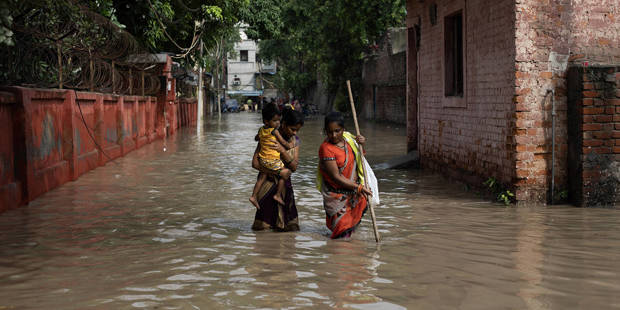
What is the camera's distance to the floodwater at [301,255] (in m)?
4.75

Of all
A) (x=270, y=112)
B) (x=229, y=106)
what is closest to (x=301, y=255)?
(x=270, y=112)

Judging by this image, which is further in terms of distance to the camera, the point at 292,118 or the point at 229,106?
the point at 229,106

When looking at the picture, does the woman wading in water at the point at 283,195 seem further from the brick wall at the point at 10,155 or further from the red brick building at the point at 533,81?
the brick wall at the point at 10,155

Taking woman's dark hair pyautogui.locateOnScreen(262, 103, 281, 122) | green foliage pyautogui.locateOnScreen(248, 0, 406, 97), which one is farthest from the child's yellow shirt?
green foliage pyautogui.locateOnScreen(248, 0, 406, 97)

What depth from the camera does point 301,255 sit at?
6.16 meters

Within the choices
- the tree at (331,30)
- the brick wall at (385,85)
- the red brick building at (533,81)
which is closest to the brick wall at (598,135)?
the red brick building at (533,81)

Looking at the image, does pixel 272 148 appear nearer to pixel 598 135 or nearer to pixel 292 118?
pixel 292 118

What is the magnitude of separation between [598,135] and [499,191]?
1.44 metres

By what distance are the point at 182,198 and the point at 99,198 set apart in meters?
1.16

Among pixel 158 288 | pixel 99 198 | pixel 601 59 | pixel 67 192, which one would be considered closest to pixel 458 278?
pixel 158 288

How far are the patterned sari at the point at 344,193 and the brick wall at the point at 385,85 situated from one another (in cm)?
2443

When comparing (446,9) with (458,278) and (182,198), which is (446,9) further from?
(458,278)

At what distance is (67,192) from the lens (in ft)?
34.4

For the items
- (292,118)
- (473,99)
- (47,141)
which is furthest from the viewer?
(47,141)
